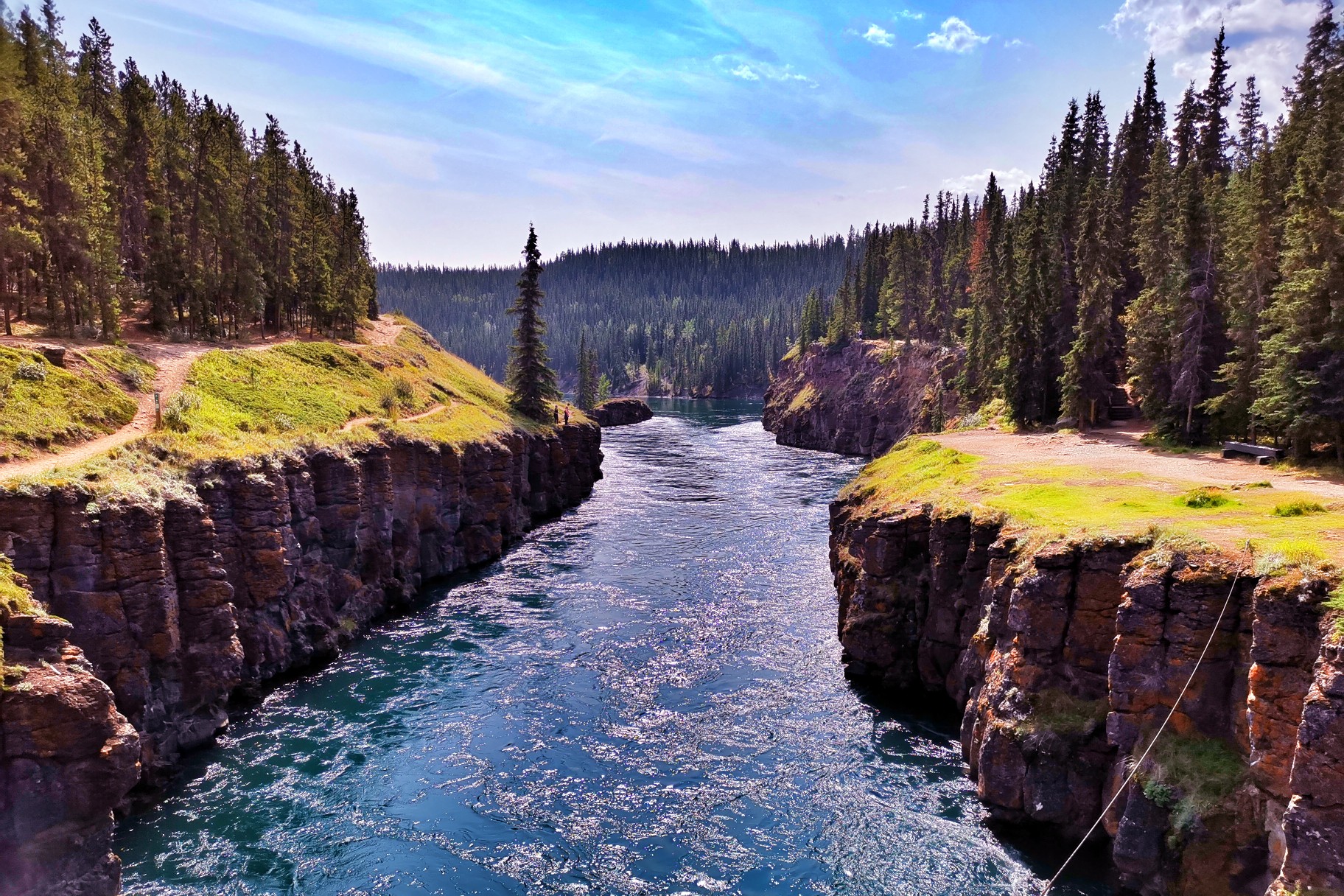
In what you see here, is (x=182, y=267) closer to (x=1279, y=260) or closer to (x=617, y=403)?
(x=1279, y=260)

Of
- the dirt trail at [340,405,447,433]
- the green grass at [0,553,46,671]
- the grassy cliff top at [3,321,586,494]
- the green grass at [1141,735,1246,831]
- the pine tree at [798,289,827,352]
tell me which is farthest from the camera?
the pine tree at [798,289,827,352]

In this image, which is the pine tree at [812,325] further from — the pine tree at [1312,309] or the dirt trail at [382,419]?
the pine tree at [1312,309]

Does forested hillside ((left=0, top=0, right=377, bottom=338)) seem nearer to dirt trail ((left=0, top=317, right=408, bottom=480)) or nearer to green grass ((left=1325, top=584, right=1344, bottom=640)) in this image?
dirt trail ((left=0, top=317, right=408, bottom=480))

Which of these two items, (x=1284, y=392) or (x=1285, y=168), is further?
(x=1285, y=168)

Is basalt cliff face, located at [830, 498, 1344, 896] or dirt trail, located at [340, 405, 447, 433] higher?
dirt trail, located at [340, 405, 447, 433]

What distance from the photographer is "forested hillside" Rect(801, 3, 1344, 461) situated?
3372 centimetres

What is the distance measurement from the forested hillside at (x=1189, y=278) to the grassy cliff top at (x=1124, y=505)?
312 inches

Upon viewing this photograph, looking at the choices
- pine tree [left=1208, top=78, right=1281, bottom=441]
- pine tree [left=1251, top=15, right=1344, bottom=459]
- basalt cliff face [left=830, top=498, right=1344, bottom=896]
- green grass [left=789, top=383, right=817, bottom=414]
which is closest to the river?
basalt cliff face [left=830, top=498, right=1344, bottom=896]

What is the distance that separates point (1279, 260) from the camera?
127 feet

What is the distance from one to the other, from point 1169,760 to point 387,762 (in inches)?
968

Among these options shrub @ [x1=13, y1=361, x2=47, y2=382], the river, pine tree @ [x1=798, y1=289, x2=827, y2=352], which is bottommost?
the river

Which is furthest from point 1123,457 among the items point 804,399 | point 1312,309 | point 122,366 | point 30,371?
point 804,399

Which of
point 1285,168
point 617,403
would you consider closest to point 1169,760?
point 1285,168

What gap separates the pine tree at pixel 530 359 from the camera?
74812 mm
